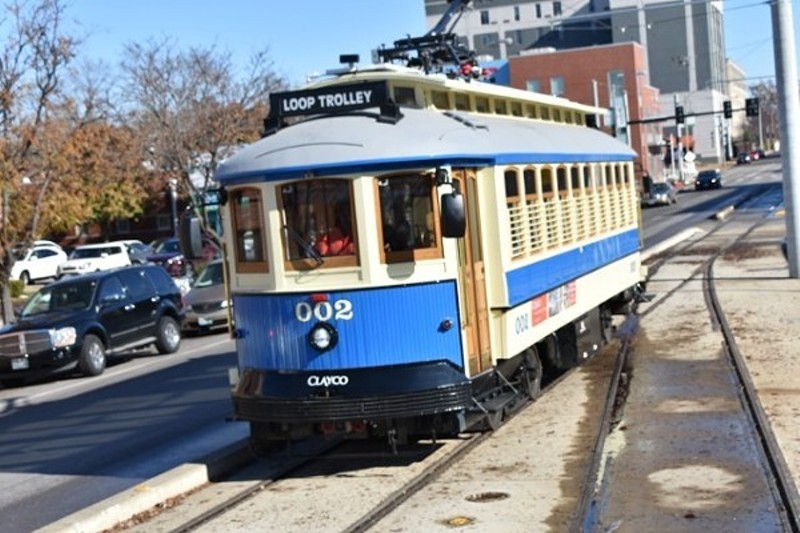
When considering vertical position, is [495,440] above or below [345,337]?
below

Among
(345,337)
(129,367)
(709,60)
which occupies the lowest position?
(129,367)

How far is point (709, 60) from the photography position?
362ft

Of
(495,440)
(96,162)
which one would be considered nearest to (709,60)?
(96,162)

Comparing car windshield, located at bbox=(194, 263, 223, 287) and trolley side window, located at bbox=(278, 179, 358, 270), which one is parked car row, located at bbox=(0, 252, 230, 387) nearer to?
car windshield, located at bbox=(194, 263, 223, 287)

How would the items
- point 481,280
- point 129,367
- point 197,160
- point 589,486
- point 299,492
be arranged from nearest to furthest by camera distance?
1. point 589,486
2. point 299,492
3. point 481,280
4. point 129,367
5. point 197,160

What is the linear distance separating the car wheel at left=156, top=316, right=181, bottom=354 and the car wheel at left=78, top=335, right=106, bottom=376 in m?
2.05

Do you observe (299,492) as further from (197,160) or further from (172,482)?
(197,160)

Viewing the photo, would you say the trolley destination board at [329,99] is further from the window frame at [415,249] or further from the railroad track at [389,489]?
the railroad track at [389,489]

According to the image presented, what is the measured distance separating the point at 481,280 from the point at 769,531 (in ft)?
12.5

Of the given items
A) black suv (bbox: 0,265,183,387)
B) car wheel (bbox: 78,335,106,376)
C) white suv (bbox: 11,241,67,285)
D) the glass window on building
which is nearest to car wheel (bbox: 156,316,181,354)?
black suv (bbox: 0,265,183,387)

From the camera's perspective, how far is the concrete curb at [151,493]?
28.3 feet

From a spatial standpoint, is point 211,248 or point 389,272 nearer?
point 389,272

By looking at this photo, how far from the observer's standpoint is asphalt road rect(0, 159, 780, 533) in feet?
35.2

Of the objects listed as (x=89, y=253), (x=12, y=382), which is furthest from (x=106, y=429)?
(x=89, y=253)
